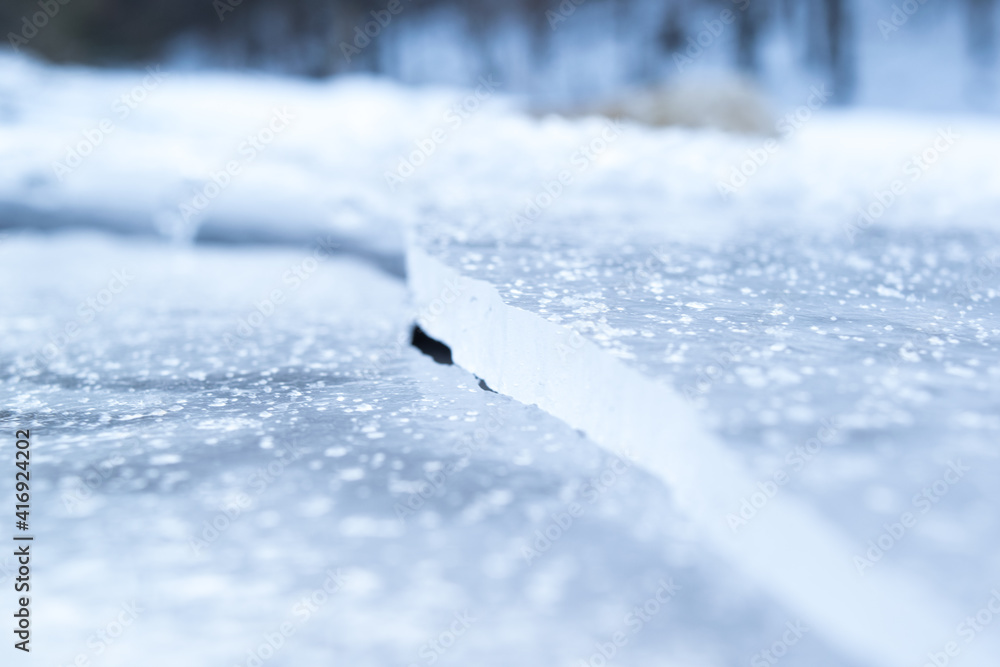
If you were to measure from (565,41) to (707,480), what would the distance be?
4.03 m

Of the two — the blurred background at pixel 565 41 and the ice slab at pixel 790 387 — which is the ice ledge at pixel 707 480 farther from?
the blurred background at pixel 565 41

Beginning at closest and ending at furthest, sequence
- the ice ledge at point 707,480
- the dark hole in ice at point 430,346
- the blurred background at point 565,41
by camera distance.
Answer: the ice ledge at point 707,480 → the dark hole in ice at point 430,346 → the blurred background at point 565,41

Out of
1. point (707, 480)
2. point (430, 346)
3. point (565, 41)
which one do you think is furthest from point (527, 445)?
point (565, 41)

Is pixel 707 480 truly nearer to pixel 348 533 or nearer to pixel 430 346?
pixel 348 533

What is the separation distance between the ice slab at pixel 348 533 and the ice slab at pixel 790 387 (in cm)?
2

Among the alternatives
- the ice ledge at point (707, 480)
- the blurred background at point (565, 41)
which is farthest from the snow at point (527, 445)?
the blurred background at point (565, 41)

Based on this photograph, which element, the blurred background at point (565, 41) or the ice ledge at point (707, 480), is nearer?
the ice ledge at point (707, 480)

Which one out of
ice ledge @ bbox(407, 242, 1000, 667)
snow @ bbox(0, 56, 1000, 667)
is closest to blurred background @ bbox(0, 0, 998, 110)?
snow @ bbox(0, 56, 1000, 667)

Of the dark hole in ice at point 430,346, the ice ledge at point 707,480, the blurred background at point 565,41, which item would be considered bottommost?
the dark hole in ice at point 430,346

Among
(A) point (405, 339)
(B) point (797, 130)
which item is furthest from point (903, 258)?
(B) point (797, 130)

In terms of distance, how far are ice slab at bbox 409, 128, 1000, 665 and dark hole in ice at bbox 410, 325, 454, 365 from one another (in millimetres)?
24

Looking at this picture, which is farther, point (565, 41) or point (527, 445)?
point (565, 41)

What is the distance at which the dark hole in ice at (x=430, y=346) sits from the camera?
0.72m

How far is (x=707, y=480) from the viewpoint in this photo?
0.37 m
